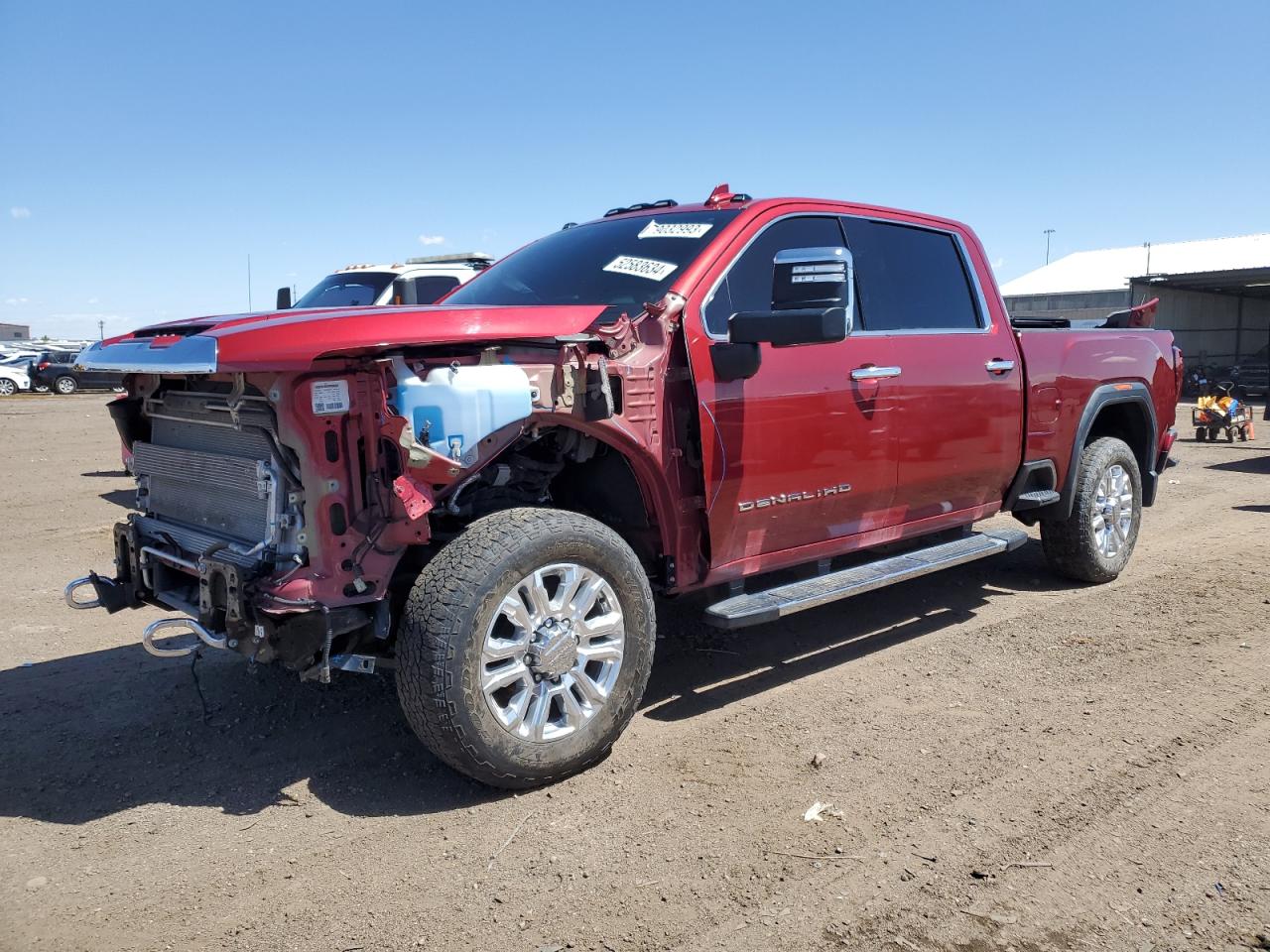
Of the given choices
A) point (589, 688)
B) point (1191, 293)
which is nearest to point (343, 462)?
point (589, 688)

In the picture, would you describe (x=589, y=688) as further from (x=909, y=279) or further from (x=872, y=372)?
(x=909, y=279)

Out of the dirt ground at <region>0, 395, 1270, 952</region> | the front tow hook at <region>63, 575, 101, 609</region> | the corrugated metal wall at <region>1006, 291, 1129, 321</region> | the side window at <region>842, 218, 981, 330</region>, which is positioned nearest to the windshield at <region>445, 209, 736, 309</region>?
the side window at <region>842, 218, 981, 330</region>

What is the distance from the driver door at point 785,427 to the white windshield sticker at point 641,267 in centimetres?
21

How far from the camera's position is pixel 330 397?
122 inches

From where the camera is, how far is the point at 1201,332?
33.7 meters

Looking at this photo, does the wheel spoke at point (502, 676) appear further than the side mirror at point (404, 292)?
No

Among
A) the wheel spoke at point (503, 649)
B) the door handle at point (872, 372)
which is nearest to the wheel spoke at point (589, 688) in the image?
the wheel spoke at point (503, 649)

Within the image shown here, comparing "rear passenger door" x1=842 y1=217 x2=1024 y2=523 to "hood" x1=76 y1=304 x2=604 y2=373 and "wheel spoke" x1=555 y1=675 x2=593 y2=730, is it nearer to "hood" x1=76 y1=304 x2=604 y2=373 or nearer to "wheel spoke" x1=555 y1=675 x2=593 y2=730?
"hood" x1=76 y1=304 x2=604 y2=373

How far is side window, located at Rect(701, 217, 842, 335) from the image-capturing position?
159 inches

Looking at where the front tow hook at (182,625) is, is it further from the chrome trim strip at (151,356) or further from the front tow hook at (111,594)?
the chrome trim strip at (151,356)

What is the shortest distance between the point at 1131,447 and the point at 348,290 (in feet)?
24.3

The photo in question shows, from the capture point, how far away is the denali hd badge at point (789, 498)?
406cm

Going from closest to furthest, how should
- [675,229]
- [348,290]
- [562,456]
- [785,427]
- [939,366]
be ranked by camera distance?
[562,456] → [785,427] → [675,229] → [939,366] → [348,290]

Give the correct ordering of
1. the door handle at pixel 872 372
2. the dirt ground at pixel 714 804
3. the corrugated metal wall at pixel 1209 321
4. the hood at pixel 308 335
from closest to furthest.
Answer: the dirt ground at pixel 714 804
the hood at pixel 308 335
the door handle at pixel 872 372
the corrugated metal wall at pixel 1209 321
